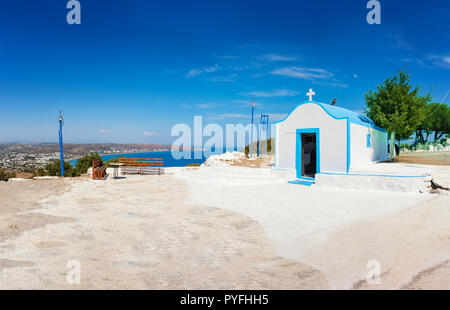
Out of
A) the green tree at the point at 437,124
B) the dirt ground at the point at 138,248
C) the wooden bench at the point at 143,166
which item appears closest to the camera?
the dirt ground at the point at 138,248

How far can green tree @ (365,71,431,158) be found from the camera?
1608cm

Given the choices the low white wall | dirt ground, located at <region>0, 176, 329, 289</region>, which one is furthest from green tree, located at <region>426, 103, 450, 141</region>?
dirt ground, located at <region>0, 176, 329, 289</region>

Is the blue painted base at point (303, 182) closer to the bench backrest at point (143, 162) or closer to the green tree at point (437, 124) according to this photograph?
the bench backrest at point (143, 162)

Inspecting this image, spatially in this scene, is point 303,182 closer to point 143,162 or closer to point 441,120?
point 143,162

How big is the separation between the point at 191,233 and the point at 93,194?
627 cm

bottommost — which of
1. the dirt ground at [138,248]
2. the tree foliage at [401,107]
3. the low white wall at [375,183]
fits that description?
the dirt ground at [138,248]

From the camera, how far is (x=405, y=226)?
5.92 meters

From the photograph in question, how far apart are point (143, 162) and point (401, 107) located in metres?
17.6

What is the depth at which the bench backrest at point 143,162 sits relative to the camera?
57.5ft

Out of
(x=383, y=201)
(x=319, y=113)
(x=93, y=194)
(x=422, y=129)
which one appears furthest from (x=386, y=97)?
(x=422, y=129)

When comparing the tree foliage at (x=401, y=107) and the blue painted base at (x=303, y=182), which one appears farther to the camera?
the tree foliage at (x=401, y=107)

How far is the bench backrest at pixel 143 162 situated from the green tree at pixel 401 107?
15.2 metres

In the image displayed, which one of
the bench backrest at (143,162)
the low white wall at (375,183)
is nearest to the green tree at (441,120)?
the low white wall at (375,183)

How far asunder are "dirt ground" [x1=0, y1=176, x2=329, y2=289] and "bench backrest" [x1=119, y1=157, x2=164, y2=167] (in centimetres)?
884
